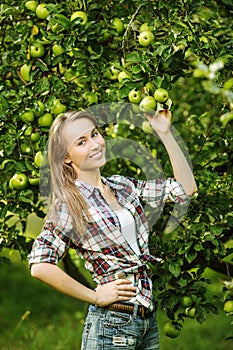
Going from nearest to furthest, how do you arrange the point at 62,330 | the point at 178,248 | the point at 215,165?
the point at 178,248 < the point at 215,165 < the point at 62,330

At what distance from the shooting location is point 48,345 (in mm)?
4816

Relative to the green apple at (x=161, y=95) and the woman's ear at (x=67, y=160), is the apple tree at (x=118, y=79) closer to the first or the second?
the green apple at (x=161, y=95)

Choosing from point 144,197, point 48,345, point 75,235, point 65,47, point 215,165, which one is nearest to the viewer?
point 75,235

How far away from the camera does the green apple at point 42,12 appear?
279cm

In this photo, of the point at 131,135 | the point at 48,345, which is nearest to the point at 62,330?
the point at 48,345

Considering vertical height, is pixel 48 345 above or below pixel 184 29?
below

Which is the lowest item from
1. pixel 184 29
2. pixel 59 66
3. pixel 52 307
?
pixel 52 307

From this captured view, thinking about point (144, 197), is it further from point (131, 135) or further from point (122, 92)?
point (131, 135)

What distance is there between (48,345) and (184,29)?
2.84m

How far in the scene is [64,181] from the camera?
7.48 feet

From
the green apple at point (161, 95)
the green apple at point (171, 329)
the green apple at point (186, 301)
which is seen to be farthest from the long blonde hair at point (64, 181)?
the green apple at point (171, 329)

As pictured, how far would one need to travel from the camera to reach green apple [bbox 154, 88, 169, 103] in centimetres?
243

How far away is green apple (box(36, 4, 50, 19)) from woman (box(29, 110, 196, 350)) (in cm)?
59

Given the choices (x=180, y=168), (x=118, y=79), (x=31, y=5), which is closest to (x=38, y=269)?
(x=180, y=168)
